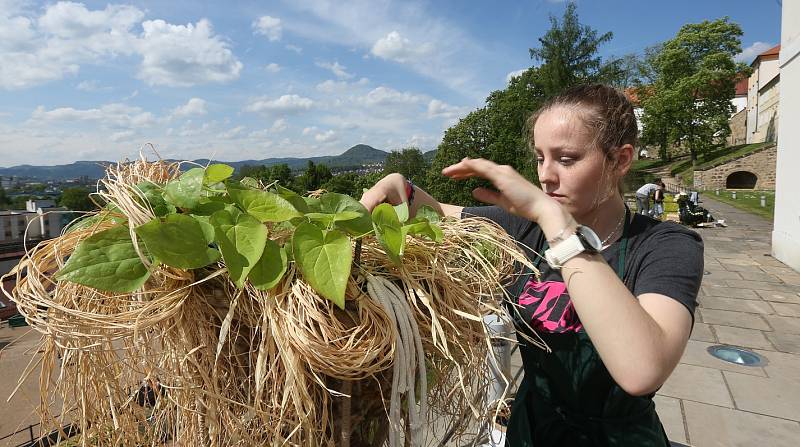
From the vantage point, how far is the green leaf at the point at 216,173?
713mm

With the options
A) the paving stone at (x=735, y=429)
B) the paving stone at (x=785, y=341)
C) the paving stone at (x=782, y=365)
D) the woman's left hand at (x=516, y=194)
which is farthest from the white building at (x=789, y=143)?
the woman's left hand at (x=516, y=194)

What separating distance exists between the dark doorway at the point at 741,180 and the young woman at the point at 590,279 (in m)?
40.0

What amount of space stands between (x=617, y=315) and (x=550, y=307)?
1.21ft

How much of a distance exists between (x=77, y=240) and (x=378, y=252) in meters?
0.45

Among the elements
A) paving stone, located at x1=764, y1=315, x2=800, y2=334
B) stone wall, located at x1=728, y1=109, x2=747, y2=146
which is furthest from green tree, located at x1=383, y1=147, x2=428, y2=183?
paving stone, located at x1=764, y1=315, x2=800, y2=334

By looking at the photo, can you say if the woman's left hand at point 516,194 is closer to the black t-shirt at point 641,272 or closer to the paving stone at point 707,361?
the black t-shirt at point 641,272

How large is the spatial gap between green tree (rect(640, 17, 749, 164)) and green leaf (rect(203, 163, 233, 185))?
42.5 m

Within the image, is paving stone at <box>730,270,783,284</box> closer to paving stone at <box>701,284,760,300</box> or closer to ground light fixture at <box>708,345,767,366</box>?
paving stone at <box>701,284,760,300</box>

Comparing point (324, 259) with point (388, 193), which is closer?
point (324, 259)

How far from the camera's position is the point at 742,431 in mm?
3184

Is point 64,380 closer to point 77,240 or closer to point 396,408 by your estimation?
point 77,240

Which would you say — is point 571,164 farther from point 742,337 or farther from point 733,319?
point 733,319

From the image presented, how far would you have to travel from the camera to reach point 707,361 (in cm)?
438

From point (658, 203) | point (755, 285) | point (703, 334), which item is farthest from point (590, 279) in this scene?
point (658, 203)
